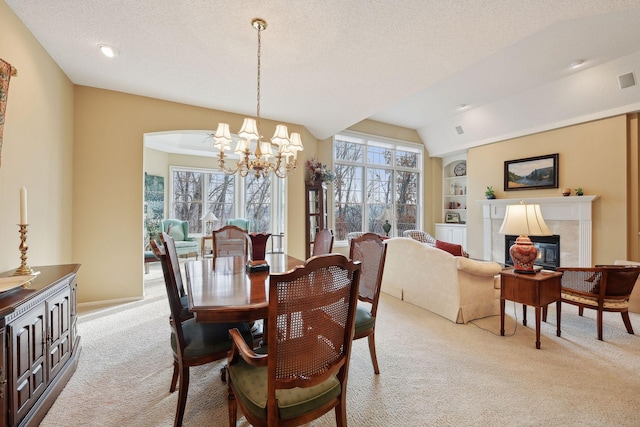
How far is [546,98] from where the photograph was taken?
457 cm

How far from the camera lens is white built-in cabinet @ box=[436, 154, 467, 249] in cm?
679

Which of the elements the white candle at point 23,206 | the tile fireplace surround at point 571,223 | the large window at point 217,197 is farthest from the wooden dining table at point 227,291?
the tile fireplace surround at point 571,223

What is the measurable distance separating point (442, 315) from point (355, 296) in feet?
7.69

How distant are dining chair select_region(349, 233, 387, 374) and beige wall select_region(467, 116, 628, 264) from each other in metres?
4.65

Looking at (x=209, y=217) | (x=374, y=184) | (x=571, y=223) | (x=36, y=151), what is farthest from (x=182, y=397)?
(x=571, y=223)

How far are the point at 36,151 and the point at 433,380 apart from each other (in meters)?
3.86

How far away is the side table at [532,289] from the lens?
2377 millimetres

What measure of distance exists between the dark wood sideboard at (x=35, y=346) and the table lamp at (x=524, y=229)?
3.46 metres

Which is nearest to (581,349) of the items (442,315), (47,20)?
(442,315)

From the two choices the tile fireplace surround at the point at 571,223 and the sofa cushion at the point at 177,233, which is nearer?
the tile fireplace surround at the point at 571,223

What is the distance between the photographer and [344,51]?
2.55m

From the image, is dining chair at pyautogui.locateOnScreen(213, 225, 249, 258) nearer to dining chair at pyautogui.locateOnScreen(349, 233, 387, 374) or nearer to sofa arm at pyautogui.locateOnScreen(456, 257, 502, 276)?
dining chair at pyautogui.locateOnScreen(349, 233, 387, 374)

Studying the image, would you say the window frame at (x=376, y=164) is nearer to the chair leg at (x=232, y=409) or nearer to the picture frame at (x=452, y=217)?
the picture frame at (x=452, y=217)

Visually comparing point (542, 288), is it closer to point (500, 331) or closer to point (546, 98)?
point (500, 331)
